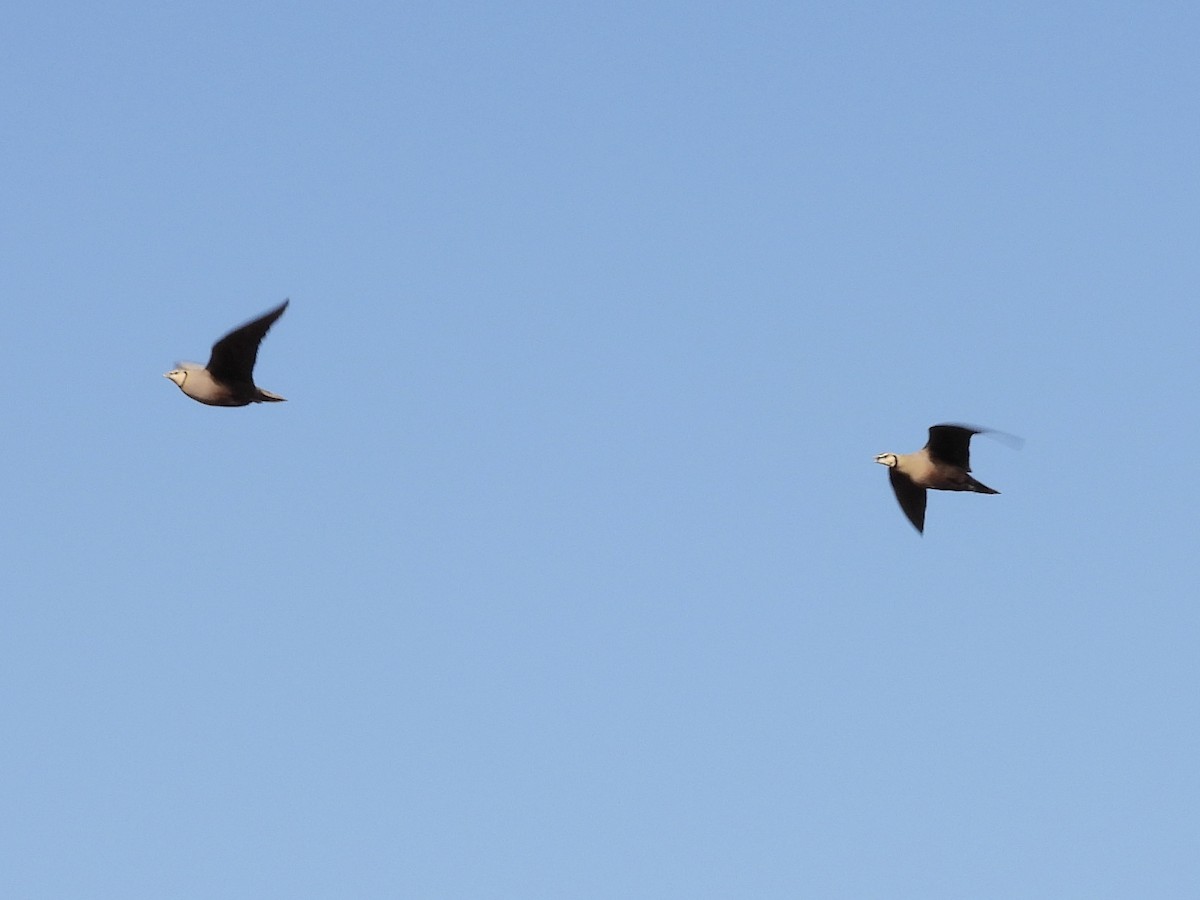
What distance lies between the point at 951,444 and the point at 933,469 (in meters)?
0.99

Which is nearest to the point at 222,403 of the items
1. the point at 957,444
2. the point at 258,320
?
the point at 258,320

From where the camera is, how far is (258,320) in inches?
1189

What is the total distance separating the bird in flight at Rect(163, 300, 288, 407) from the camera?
3095 centimetres

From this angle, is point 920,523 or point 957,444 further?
point 920,523

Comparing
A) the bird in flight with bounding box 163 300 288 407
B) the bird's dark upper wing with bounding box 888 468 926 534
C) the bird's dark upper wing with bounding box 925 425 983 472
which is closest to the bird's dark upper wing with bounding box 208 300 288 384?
the bird in flight with bounding box 163 300 288 407

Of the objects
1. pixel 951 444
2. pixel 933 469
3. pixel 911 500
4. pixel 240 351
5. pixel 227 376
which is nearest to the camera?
pixel 240 351

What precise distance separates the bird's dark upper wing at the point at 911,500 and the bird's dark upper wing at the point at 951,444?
1962mm

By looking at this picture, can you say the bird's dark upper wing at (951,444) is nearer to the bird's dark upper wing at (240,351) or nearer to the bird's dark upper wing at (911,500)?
the bird's dark upper wing at (911,500)

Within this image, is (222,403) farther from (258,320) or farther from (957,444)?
(957,444)

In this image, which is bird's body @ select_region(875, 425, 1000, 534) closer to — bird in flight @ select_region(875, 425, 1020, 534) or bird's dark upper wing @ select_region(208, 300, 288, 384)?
bird in flight @ select_region(875, 425, 1020, 534)

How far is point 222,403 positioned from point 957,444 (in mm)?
13777

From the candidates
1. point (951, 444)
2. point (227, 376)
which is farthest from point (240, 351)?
point (951, 444)

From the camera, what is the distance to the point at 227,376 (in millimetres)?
31828

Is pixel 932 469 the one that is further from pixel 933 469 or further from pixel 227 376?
pixel 227 376
